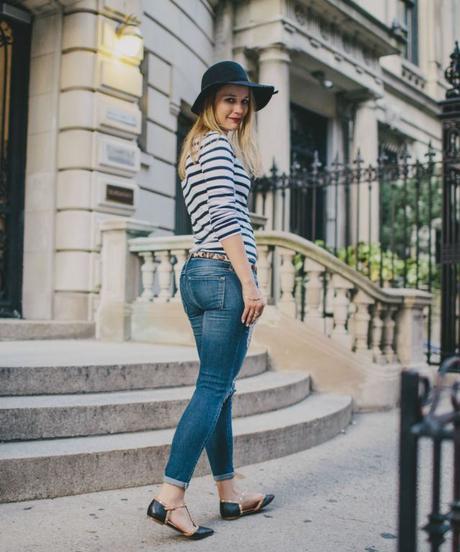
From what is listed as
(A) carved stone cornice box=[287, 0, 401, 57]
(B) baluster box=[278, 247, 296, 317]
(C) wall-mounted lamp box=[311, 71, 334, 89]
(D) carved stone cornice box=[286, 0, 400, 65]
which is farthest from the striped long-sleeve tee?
(C) wall-mounted lamp box=[311, 71, 334, 89]

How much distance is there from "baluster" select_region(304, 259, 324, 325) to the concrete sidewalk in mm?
2218

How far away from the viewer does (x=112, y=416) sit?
4.16m

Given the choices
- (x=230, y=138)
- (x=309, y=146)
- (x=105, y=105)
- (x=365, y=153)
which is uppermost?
A: (x=309, y=146)

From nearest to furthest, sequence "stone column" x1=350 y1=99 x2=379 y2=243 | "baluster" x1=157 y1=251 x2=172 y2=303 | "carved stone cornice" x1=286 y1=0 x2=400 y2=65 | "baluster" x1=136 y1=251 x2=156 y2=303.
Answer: "baluster" x1=157 y1=251 x2=172 y2=303, "baluster" x1=136 y1=251 x2=156 y2=303, "carved stone cornice" x1=286 y1=0 x2=400 y2=65, "stone column" x1=350 y1=99 x2=379 y2=243

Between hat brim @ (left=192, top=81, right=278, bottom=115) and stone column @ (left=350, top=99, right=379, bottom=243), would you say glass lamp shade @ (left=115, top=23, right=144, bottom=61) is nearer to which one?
hat brim @ (left=192, top=81, right=278, bottom=115)

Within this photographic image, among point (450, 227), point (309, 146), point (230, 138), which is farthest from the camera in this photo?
point (309, 146)

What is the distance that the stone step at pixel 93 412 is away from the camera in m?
3.91

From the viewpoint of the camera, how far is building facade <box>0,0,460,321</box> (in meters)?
7.36

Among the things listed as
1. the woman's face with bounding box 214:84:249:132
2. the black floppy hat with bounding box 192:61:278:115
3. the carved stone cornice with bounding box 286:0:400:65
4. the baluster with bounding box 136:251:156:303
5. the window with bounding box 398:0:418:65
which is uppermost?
the window with bounding box 398:0:418:65

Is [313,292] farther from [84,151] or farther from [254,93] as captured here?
[254,93]

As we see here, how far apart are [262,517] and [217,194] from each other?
1.68 m

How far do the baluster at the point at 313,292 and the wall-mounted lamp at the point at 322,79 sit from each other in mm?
6634

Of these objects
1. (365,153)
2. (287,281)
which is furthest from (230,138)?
(365,153)

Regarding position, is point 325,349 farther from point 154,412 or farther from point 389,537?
point 389,537
